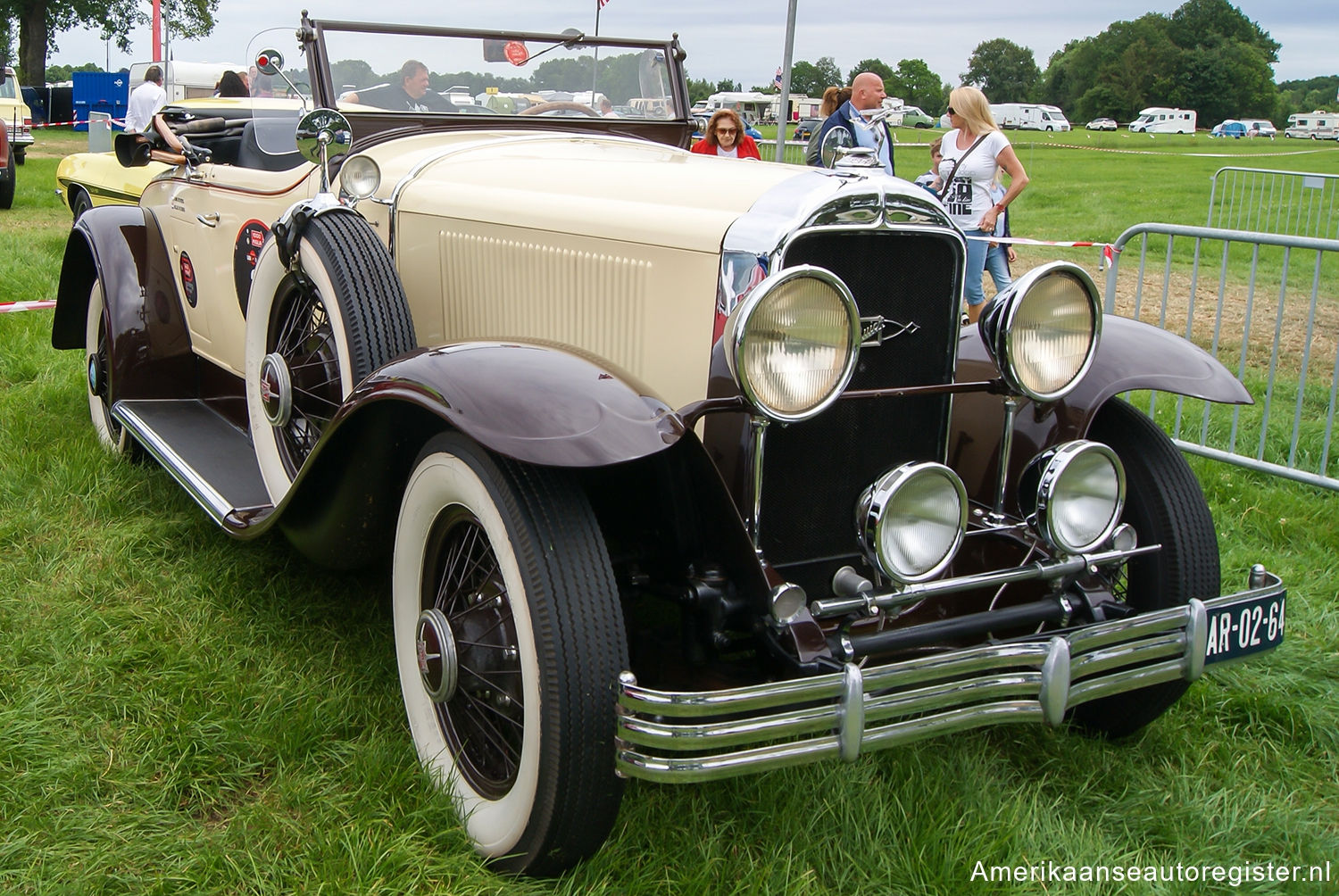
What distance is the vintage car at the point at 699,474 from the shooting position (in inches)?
74.8

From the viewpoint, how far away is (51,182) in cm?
1485

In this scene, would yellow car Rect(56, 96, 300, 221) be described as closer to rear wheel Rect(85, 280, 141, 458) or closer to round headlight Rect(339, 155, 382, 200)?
rear wheel Rect(85, 280, 141, 458)

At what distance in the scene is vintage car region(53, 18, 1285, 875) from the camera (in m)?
1.90

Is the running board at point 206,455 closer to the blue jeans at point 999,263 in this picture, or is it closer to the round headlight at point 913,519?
the round headlight at point 913,519

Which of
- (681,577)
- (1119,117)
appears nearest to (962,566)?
(681,577)

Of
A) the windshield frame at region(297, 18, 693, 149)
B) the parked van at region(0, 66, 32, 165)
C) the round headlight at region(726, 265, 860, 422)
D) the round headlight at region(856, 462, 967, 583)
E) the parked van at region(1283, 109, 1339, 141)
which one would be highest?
the parked van at region(1283, 109, 1339, 141)

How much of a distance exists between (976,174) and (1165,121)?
57.5 meters

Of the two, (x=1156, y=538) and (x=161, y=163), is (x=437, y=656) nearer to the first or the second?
(x=1156, y=538)

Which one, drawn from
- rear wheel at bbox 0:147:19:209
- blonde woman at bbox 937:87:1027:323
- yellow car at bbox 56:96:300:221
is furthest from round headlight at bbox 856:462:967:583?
rear wheel at bbox 0:147:19:209

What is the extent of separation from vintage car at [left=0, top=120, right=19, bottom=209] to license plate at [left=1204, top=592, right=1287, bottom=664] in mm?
12684

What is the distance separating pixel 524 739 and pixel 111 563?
2.00 meters

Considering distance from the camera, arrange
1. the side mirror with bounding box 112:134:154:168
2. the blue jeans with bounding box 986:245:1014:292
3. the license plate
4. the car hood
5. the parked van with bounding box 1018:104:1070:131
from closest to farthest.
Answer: the license plate → the car hood → the side mirror with bounding box 112:134:154:168 → the blue jeans with bounding box 986:245:1014:292 → the parked van with bounding box 1018:104:1070:131

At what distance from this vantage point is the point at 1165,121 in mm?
56656

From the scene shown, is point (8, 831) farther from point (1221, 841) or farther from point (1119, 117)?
point (1119, 117)
